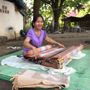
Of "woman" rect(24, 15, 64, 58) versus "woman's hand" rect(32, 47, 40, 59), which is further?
"woman" rect(24, 15, 64, 58)

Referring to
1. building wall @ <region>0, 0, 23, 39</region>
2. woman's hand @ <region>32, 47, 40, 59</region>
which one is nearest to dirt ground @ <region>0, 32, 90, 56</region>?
building wall @ <region>0, 0, 23, 39</region>

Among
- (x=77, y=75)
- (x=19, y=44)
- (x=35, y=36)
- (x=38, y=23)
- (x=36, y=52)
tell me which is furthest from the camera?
(x=19, y=44)

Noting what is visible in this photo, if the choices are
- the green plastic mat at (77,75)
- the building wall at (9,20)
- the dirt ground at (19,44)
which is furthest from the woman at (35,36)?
Answer: the building wall at (9,20)

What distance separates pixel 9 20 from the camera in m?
21.2

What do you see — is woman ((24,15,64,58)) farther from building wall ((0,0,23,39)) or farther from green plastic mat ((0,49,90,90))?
building wall ((0,0,23,39))

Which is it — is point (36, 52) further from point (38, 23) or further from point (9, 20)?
point (9, 20)

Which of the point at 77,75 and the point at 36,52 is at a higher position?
the point at 36,52

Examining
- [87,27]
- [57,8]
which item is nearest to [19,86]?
[57,8]

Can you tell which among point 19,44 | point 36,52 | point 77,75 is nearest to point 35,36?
point 36,52

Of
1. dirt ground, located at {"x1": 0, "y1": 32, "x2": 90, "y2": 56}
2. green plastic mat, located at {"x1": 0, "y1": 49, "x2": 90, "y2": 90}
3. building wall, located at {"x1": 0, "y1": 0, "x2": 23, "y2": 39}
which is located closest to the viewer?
green plastic mat, located at {"x1": 0, "y1": 49, "x2": 90, "y2": 90}

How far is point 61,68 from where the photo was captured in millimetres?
4934

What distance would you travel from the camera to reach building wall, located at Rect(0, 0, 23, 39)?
19.7 m

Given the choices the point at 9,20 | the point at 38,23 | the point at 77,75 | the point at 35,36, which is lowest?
the point at 77,75

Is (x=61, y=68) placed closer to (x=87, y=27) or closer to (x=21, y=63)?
(x=21, y=63)
